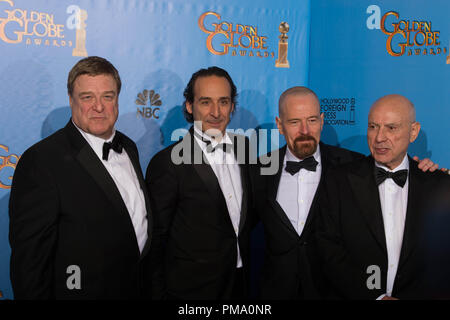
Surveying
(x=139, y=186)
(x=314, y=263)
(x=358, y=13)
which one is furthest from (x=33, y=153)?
(x=358, y=13)

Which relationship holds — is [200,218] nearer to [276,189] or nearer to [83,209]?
[276,189]

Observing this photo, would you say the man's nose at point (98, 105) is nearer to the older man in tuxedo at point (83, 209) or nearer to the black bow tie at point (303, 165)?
the older man in tuxedo at point (83, 209)

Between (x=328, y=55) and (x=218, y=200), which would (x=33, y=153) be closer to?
(x=218, y=200)

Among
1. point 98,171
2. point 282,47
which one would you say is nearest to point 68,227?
point 98,171

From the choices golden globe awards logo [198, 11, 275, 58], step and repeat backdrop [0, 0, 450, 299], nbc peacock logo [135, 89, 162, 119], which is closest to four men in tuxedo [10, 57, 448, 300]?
nbc peacock logo [135, 89, 162, 119]

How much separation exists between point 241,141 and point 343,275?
1.22 meters

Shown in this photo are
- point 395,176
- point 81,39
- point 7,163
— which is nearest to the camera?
point 395,176

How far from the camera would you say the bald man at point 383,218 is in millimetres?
2414

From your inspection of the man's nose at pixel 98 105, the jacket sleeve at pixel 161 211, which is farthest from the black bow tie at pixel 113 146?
the jacket sleeve at pixel 161 211

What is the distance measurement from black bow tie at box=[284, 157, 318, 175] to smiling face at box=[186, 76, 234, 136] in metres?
0.54

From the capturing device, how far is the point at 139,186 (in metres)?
2.65

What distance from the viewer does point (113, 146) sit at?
2514mm

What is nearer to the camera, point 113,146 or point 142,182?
point 113,146

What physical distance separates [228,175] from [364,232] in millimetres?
988
